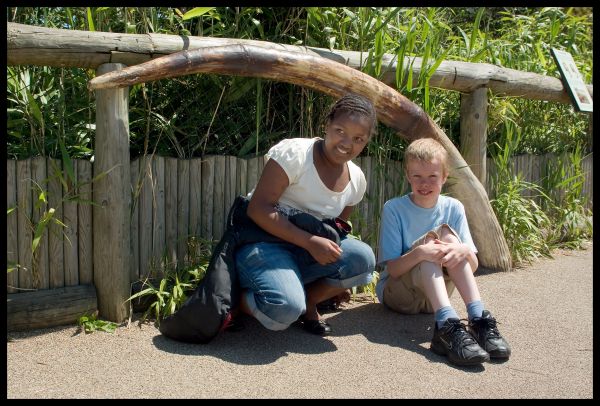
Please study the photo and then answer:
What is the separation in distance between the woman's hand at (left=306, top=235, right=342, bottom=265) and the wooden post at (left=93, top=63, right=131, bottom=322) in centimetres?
101

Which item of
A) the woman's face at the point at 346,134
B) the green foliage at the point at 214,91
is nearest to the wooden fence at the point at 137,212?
the green foliage at the point at 214,91

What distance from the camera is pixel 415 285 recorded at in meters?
3.72

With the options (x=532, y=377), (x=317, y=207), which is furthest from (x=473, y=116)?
(x=532, y=377)

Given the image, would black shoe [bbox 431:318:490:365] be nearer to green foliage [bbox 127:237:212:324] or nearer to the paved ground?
the paved ground

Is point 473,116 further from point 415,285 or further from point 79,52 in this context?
point 79,52

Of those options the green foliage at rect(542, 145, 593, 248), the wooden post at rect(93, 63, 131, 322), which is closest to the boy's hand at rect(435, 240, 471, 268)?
the wooden post at rect(93, 63, 131, 322)

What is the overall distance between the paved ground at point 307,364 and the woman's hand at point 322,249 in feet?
1.48

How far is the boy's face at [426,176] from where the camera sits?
3711 millimetres

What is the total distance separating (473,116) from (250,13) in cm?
186

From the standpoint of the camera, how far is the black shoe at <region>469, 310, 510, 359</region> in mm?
3320

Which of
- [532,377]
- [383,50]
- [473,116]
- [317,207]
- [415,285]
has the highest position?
[383,50]

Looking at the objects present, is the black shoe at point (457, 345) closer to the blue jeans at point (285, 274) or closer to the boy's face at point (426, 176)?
the blue jeans at point (285, 274)

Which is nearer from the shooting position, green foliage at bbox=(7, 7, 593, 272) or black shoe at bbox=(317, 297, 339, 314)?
green foliage at bbox=(7, 7, 593, 272)

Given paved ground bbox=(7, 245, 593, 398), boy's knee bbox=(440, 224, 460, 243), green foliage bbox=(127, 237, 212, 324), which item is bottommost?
paved ground bbox=(7, 245, 593, 398)
